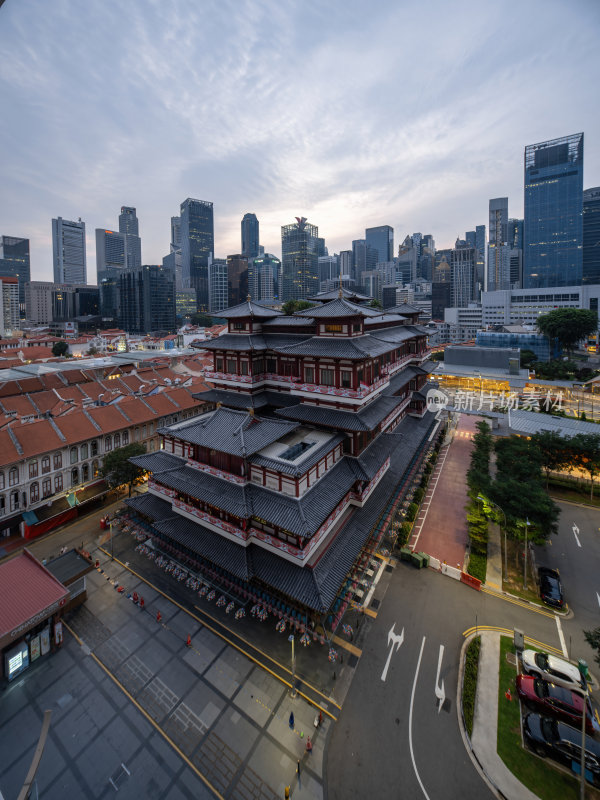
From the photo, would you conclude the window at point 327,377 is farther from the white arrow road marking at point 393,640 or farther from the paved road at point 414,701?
the white arrow road marking at point 393,640

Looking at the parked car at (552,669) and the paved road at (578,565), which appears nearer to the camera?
the parked car at (552,669)

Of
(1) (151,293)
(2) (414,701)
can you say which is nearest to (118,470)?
(2) (414,701)

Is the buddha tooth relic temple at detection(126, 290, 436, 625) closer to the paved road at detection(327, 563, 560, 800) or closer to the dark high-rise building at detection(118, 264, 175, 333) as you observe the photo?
the paved road at detection(327, 563, 560, 800)

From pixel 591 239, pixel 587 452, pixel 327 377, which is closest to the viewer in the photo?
pixel 327 377

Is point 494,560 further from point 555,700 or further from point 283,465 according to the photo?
point 283,465

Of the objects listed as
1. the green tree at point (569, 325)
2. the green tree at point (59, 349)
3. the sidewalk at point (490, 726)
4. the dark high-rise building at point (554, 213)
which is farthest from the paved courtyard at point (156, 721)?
the dark high-rise building at point (554, 213)

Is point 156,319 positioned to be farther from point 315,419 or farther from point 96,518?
point 315,419

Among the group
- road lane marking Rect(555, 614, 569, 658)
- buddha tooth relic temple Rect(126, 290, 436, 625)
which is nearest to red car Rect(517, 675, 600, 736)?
road lane marking Rect(555, 614, 569, 658)
